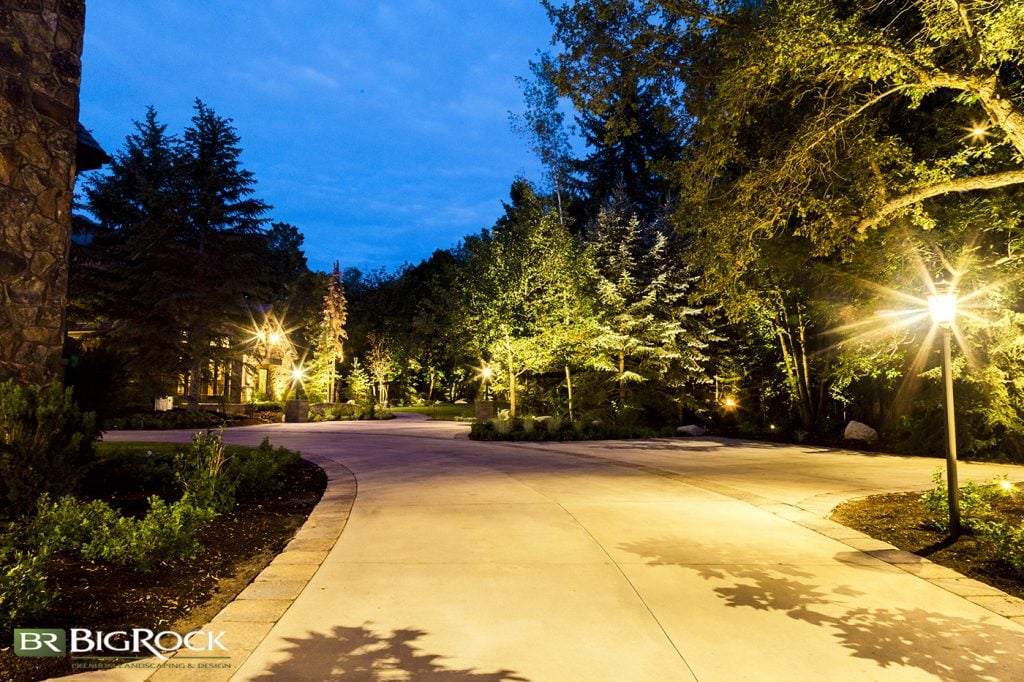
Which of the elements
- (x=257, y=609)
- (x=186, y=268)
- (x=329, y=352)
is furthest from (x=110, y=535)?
(x=329, y=352)

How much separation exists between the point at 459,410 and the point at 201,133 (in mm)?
18723

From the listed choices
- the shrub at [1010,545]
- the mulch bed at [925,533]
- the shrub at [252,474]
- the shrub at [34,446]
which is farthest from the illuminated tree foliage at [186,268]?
the shrub at [1010,545]

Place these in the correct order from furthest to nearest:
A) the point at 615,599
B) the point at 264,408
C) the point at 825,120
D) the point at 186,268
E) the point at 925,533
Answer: the point at 264,408 < the point at 186,268 < the point at 825,120 < the point at 925,533 < the point at 615,599

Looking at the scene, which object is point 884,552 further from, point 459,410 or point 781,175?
point 459,410

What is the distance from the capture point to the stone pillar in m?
5.62

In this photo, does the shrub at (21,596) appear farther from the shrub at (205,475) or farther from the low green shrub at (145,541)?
the shrub at (205,475)

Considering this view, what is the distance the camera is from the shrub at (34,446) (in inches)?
193

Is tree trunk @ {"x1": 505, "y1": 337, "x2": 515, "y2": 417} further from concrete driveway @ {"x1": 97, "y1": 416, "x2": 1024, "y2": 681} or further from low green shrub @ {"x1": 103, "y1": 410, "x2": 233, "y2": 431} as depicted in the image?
concrete driveway @ {"x1": 97, "y1": 416, "x2": 1024, "y2": 681}

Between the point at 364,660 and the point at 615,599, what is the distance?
5.79 ft

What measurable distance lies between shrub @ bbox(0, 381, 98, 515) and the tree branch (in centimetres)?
907

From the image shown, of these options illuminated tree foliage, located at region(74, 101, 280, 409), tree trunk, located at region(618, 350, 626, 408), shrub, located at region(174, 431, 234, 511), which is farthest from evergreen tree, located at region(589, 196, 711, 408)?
shrub, located at region(174, 431, 234, 511)

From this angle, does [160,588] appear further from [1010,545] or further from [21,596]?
[1010,545]

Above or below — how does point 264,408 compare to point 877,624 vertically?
above

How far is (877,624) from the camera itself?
11.9ft
